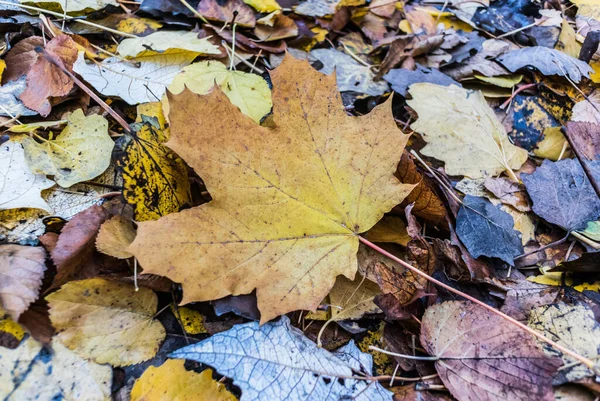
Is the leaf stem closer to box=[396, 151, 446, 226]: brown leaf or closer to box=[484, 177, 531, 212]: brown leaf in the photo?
box=[396, 151, 446, 226]: brown leaf

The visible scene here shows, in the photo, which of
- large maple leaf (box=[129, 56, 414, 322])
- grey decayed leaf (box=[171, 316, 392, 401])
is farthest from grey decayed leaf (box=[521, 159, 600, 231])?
grey decayed leaf (box=[171, 316, 392, 401])

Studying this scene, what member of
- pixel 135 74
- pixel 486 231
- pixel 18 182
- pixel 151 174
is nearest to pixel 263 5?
pixel 135 74

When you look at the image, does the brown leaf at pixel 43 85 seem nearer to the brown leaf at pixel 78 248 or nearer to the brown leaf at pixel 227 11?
the brown leaf at pixel 78 248

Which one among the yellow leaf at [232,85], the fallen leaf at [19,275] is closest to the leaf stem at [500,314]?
the yellow leaf at [232,85]

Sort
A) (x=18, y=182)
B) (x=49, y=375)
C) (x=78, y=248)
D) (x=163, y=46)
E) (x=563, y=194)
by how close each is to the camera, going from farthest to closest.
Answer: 1. (x=163, y=46)
2. (x=563, y=194)
3. (x=18, y=182)
4. (x=78, y=248)
5. (x=49, y=375)

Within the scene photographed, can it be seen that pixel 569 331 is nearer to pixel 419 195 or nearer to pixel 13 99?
pixel 419 195

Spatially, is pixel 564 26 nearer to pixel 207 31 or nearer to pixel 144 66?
pixel 207 31

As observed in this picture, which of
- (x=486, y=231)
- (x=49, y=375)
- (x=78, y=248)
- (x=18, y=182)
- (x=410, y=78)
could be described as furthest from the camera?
(x=410, y=78)
